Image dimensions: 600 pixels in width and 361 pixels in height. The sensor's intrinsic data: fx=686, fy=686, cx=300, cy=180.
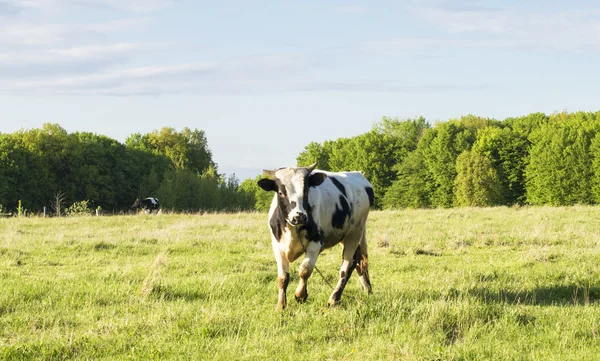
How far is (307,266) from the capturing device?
10305 mm

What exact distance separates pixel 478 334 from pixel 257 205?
83.9 meters

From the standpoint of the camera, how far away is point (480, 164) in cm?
7306

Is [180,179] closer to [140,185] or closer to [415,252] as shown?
[140,185]

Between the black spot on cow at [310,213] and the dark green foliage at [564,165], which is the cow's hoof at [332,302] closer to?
the black spot on cow at [310,213]

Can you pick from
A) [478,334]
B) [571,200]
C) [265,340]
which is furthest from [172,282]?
[571,200]

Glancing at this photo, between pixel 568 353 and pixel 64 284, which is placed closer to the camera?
pixel 568 353

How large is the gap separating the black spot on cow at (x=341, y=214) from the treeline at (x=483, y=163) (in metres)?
Answer: 60.7

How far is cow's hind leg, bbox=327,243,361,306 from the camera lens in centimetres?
1084

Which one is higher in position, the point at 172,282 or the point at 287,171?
the point at 287,171

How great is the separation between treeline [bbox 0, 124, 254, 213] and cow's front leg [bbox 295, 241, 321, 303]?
194 feet

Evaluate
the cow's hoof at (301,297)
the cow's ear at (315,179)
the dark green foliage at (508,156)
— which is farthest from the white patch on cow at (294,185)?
the dark green foliage at (508,156)

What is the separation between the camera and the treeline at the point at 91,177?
67.9 metres

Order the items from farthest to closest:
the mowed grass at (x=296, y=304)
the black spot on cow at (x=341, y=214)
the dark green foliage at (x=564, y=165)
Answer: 1. the dark green foliage at (x=564, y=165)
2. the black spot on cow at (x=341, y=214)
3. the mowed grass at (x=296, y=304)

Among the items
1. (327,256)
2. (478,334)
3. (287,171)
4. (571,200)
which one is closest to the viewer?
(478,334)
